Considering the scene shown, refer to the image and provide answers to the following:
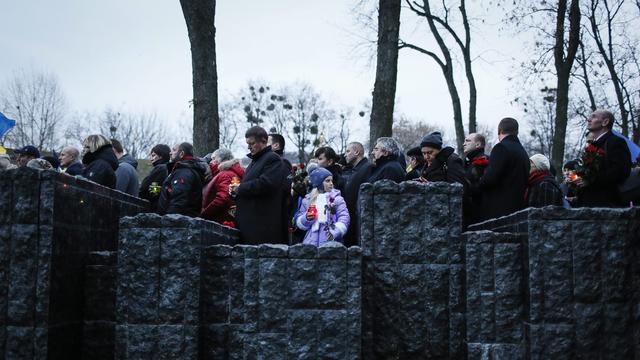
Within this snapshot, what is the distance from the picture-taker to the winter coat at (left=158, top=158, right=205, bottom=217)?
26.3ft

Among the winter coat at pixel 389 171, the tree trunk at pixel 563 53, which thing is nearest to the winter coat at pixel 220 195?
the winter coat at pixel 389 171

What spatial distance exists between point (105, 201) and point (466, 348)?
351 cm

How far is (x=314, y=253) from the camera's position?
536 centimetres

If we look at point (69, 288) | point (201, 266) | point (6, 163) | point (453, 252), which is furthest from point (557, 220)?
point (6, 163)

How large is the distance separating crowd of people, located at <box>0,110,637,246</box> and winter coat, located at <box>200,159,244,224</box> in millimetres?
12

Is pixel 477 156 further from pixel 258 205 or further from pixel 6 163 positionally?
pixel 6 163

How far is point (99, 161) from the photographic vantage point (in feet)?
27.2

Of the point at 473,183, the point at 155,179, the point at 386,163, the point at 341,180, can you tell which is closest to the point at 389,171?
the point at 386,163

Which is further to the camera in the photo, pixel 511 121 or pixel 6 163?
pixel 6 163

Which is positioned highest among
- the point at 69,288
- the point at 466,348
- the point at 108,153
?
the point at 108,153

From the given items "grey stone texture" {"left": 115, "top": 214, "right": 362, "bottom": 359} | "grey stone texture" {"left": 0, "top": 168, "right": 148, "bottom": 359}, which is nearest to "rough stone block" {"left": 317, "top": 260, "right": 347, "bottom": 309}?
"grey stone texture" {"left": 115, "top": 214, "right": 362, "bottom": 359}

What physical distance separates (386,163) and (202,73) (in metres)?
5.22

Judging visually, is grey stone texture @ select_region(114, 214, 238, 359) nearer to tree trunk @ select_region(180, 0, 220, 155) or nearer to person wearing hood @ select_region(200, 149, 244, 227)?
person wearing hood @ select_region(200, 149, 244, 227)

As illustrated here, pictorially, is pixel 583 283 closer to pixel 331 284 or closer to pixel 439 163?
pixel 331 284
